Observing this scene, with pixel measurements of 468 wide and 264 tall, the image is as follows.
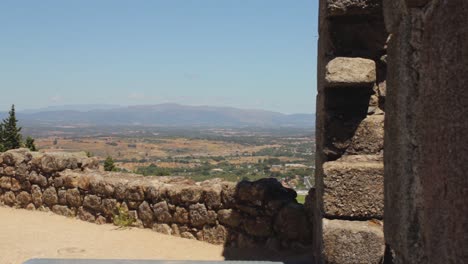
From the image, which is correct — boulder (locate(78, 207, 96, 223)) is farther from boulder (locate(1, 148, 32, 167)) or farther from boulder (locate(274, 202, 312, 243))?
boulder (locate(274, 202, 312, 243))

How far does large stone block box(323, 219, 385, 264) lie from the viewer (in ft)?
13.3

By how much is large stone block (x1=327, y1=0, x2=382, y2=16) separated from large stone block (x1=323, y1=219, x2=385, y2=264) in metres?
1.86

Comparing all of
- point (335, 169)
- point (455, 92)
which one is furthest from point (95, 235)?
point (455, 92)

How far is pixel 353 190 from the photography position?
13.7 feet

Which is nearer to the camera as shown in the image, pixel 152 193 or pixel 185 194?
pixel 185 194

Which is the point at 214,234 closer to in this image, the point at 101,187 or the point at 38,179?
the point at 101,187

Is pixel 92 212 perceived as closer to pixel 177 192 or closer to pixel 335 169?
pixel 177 192

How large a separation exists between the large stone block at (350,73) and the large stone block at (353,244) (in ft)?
4.03

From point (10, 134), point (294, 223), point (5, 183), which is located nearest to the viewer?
point (294, 223)

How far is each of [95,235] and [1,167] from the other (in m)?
3.27

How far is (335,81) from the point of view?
4309 millimetres

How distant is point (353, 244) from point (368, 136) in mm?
965

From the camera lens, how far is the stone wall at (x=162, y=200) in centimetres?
632

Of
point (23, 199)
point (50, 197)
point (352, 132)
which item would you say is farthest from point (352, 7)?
point (23, 199)
